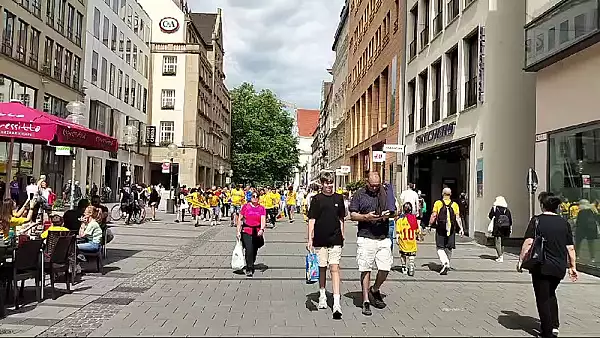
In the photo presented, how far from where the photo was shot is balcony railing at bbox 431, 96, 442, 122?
27.9 m

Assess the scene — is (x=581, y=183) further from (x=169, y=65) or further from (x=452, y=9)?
(x=169, y=65)

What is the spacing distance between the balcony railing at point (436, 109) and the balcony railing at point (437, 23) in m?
2.99

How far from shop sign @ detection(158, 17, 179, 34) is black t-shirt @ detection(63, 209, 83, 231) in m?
55.3

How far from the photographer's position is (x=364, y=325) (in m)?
8.05

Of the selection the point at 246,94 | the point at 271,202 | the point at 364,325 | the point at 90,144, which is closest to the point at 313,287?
the point at 364,325

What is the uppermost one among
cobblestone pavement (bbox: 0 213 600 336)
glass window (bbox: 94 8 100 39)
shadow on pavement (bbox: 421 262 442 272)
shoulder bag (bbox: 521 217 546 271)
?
glass window (bbox: 94 8 100 39)

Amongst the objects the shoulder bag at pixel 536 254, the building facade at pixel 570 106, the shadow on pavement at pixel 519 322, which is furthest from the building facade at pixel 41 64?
the shoulder bag at pixel 536 254

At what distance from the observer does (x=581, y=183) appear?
48.0 ft

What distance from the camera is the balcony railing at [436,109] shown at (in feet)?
91.4

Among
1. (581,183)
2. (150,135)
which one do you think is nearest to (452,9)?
(581,183)

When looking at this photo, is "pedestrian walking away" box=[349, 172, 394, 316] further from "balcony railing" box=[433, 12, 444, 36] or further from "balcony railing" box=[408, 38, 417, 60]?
"balcony railing" box=[408, 38, 417, 60]

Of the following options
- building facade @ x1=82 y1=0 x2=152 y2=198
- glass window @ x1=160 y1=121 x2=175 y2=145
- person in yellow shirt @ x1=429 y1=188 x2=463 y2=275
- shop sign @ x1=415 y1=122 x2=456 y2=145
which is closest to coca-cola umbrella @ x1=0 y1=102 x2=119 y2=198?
person in yellow shirt @ x1=429 y1=188 x2=463 y2=275

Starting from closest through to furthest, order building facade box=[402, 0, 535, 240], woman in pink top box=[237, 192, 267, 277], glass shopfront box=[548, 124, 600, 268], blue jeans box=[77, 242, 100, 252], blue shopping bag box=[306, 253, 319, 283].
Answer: blue shopping bag box=[306, 253, 319, 283] < blue jeans box=[77, 242, 100, 252] < woman in pink top box=[237, 192, 267, 277] < glass shopfront box=[548, 124, 600, 268] < building facade box=[402, 0, 535, 240]

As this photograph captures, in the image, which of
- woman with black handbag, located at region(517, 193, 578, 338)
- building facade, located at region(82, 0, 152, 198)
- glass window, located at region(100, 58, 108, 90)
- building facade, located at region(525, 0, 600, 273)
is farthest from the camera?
glass window, located at region(100, 58, 108, 90)
